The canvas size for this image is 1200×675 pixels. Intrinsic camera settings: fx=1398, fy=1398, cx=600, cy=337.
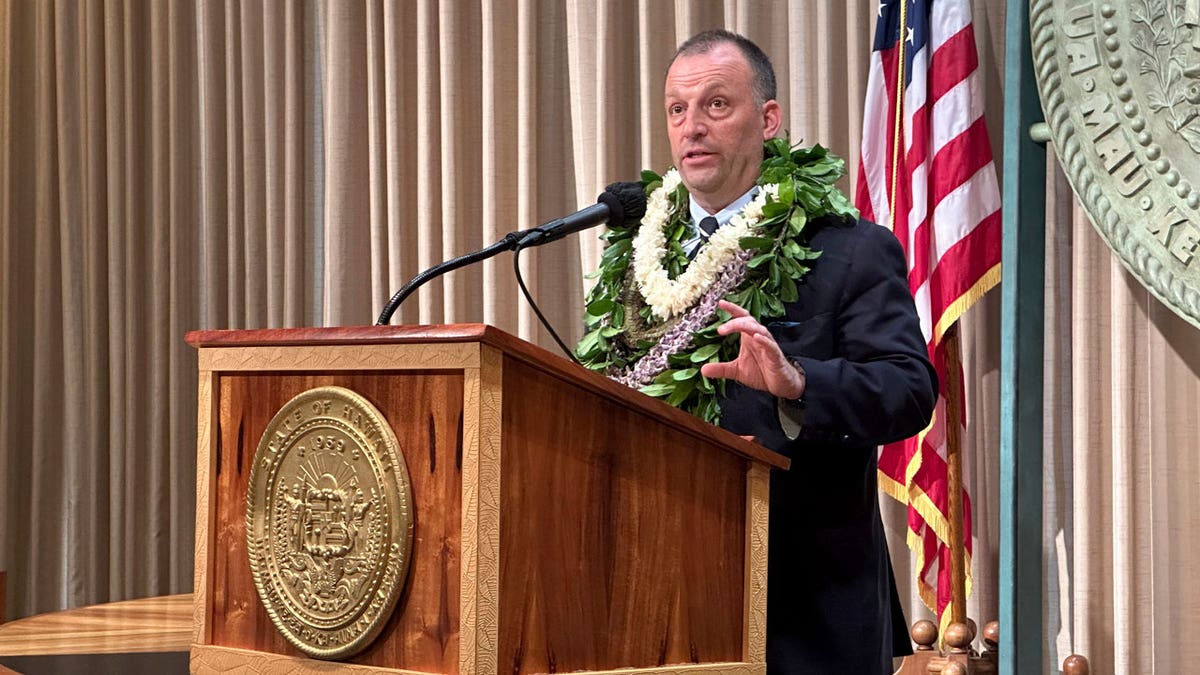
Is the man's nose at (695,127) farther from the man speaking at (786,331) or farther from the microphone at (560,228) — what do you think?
the microphone at (560,228)

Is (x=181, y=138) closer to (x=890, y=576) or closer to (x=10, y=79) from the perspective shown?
(x=10, y=79)

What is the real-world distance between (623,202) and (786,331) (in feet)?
1.00

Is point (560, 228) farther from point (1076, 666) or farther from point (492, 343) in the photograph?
point (1076, 666)

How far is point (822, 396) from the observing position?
1.64m

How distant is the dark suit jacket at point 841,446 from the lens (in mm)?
1739

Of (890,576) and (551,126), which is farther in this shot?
(551,126)

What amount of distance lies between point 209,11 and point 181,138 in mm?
379

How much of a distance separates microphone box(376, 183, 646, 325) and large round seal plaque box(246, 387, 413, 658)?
15 cm

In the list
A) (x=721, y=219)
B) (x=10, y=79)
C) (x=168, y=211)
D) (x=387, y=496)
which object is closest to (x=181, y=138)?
(x=168, y=211)

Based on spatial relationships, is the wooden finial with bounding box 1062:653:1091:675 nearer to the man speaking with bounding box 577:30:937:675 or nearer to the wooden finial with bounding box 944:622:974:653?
the wooden finial with bounding box 944:622:974:653

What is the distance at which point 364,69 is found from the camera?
152 inches

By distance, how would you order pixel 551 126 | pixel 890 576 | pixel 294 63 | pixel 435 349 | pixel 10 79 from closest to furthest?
pixel 435 349 < pixel 890 576 < pixel 551 126 < pixel 294 63 < pixel 10 79

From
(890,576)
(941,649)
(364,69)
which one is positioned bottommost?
(941,649)

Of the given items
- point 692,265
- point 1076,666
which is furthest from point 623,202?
point 1076,666
